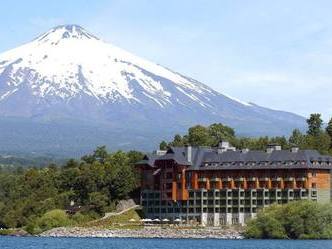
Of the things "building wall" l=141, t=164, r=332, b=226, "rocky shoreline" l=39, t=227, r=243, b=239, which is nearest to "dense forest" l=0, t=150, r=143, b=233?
"building wall" l=141, t=164, r=332, b=226

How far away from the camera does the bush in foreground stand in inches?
3484

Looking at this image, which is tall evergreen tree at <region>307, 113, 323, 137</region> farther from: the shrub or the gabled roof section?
the shrub

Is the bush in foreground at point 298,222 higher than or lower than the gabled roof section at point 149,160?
lower

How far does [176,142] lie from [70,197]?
17108 mm

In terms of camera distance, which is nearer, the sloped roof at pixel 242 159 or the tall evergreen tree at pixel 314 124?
the sloped roof at pixel 242 159

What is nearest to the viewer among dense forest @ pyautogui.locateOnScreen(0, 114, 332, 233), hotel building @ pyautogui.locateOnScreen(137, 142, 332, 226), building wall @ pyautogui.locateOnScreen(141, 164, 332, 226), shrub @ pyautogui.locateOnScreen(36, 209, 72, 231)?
building wall @ pyautogui.locateOnScreen(141, 164, 332, 226)

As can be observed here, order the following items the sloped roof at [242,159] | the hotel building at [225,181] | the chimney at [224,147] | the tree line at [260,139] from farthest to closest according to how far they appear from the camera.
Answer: the tree line at [260,139] → the chimney at [224,147] → the sloped roof at [242,159] → the hotel building at [225,181]

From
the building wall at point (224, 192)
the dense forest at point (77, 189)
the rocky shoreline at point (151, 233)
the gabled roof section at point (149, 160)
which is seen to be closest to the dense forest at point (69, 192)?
the dense forest at point (77, 189)

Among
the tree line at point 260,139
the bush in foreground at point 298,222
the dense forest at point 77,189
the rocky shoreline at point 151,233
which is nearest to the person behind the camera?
the bush in foreground at point 298,222

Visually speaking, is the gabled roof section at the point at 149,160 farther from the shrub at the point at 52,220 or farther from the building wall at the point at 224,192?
the shrub at the point at 52,220

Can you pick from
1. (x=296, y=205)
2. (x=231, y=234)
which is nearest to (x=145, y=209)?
(x=231, y=234)

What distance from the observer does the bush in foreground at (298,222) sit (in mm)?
88500

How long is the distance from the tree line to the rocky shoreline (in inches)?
909

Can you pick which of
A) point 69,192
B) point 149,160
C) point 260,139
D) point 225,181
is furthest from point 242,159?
point 69,192
